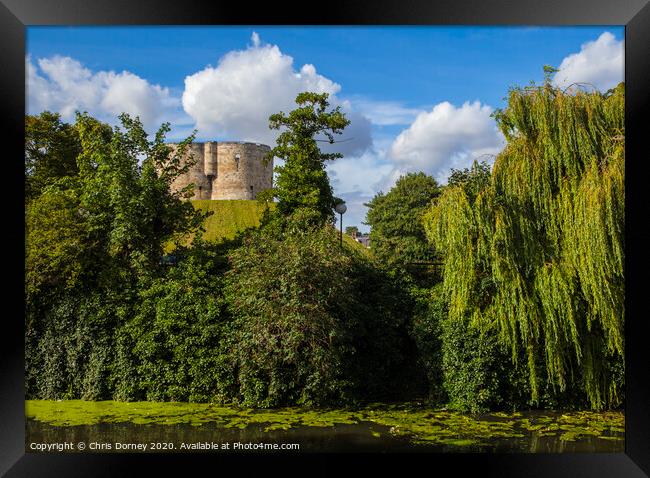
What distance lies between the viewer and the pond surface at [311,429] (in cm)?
852

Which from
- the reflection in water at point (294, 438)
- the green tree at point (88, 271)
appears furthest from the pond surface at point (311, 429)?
the green tree at point (88, 271)

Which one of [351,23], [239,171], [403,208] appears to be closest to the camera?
[351,23]

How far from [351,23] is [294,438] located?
5996mm

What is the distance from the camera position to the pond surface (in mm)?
8523

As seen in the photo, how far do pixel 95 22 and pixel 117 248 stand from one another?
6141 millimetres

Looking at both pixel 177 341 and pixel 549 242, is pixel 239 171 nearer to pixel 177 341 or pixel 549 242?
pixel 177 341

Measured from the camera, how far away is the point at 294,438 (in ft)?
29.8

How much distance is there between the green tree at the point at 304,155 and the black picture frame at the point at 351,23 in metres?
10.6

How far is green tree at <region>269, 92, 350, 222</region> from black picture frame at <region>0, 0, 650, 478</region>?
34.7 feet
